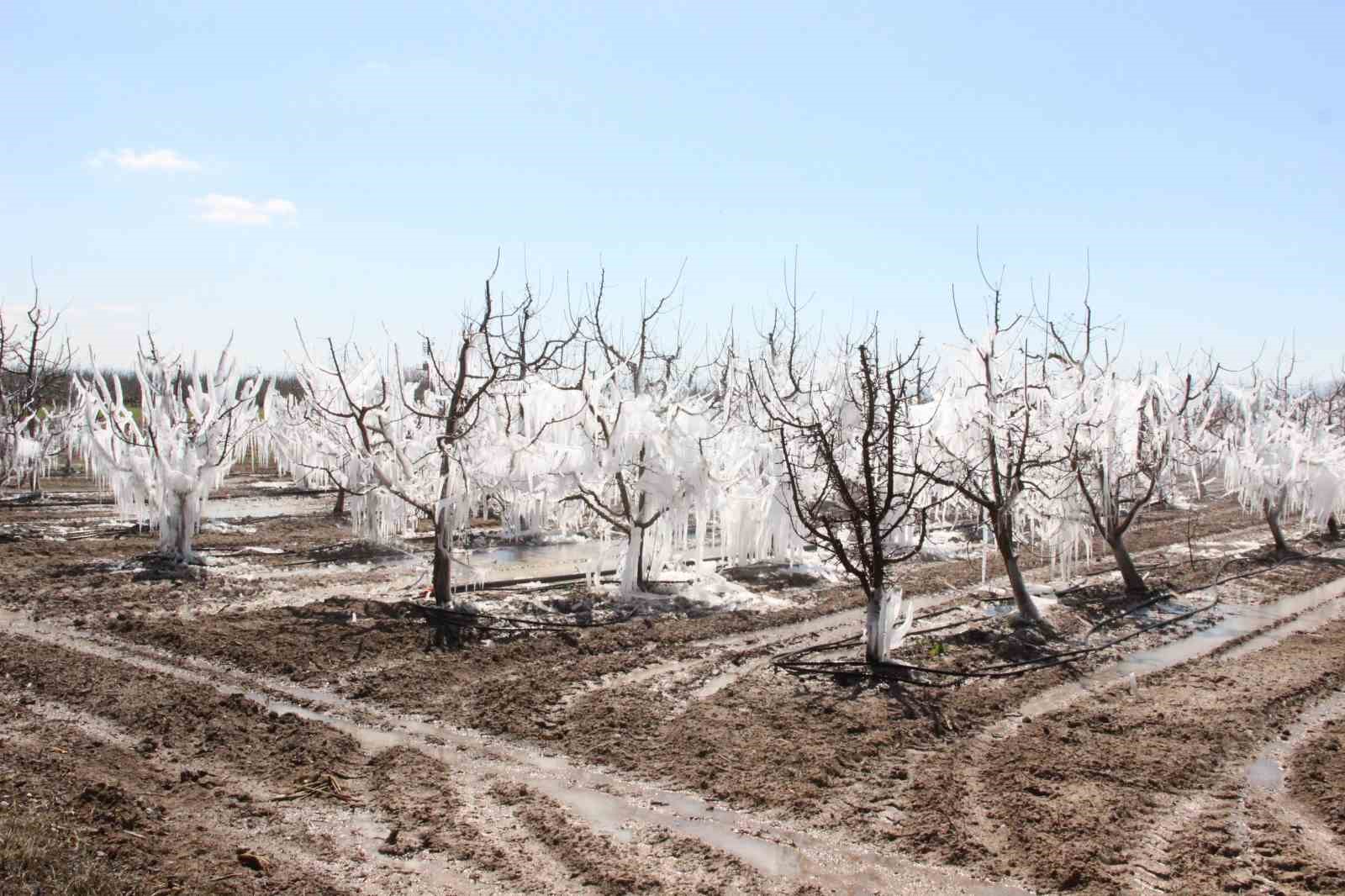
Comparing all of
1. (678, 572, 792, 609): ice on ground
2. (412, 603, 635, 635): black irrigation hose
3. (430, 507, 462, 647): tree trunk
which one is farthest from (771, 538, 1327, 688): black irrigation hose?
(430, 507, 462, 647): tree trunk

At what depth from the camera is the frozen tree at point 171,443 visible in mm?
15336

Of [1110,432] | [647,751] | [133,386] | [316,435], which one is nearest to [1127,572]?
[1110,432]

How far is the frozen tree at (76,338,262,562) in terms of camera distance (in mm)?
15336

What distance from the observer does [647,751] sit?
23.5ft

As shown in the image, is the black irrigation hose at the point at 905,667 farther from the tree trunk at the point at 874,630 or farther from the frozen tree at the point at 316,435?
Answer: the frozen tree at the point at 316,435

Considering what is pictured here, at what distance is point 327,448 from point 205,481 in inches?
133

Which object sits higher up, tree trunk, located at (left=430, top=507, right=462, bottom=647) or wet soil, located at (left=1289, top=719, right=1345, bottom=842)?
tree trunk, located at (left=430, top=507, right=462, bottom=647)

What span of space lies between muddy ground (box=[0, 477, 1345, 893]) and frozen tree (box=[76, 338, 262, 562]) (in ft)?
8.50

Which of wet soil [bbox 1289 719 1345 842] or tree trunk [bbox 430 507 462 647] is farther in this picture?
tree trunk [bbox 430 507 462 647]

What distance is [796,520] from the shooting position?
53.1ft

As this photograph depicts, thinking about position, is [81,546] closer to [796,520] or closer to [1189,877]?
[796,520]

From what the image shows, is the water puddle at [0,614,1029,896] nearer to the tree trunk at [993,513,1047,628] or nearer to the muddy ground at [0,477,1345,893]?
the muddy ground at [0,477,1345,893]

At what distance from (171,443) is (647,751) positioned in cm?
1226

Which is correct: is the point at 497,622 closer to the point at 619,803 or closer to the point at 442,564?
the point at 442,564
